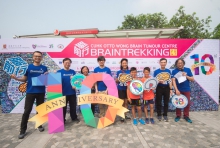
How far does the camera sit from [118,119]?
3768mm

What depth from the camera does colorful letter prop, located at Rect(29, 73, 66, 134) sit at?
2.92 m

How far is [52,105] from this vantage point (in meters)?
3.01

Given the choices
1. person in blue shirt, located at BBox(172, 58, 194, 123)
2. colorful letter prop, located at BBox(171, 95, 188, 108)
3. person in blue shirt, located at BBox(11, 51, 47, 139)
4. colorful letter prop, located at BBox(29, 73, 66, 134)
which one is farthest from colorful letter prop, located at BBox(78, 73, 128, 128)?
person in blue shirt, located at BBox(172, 58, 194, 123)

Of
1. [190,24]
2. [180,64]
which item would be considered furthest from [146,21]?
[180,64]

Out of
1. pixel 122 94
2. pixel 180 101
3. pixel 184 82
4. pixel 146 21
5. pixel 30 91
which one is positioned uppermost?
pixel 146 21

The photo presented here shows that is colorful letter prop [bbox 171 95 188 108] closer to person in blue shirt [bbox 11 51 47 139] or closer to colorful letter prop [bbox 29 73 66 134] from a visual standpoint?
colorful letter prop [bbox 29 73 66 134]

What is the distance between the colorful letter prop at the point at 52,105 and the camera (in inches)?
115

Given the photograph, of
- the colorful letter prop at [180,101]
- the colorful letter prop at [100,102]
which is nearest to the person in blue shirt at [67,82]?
the colorful letter prop at [100,102]

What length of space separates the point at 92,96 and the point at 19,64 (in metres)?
3.01

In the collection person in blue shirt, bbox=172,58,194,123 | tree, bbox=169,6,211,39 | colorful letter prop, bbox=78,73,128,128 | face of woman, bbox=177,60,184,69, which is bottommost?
colorful letter prop, bbox=78,73,128,128

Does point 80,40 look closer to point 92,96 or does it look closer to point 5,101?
point 92,96

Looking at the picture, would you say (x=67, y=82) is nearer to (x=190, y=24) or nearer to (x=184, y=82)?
(x=184, y=82)

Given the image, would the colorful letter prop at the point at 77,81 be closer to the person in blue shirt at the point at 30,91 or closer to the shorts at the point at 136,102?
the person in blue shirt at the point at 30,91

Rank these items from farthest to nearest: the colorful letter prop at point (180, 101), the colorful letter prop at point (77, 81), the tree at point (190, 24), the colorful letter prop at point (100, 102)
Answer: the tree at point (190, 24) → the colorful letter prop at point (180, 101) → the colorful letter prop at point (77, 81) → the colorful letter prop at point (100, 102)
